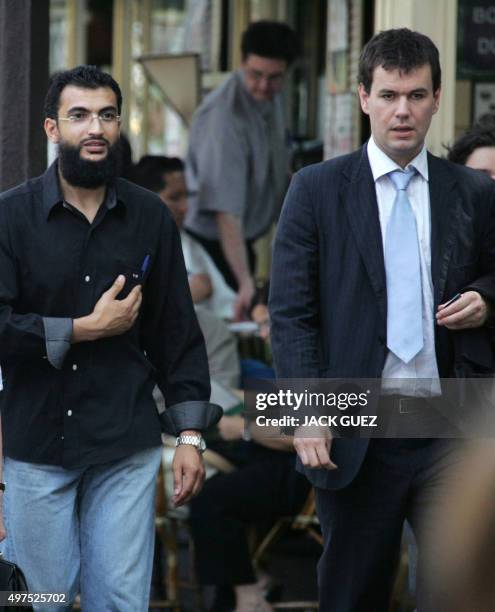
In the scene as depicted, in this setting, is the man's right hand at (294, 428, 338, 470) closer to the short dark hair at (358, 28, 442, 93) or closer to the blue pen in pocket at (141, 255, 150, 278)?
the blue pen in pocket at (141, 255, 150, 278)

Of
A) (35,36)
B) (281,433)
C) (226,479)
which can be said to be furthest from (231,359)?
(281,433)

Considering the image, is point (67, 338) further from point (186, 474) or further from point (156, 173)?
point (156, 173)

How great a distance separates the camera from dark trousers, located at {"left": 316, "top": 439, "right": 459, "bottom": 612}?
14.8 feet

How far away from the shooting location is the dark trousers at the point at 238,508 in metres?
6.43

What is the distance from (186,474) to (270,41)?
4339 mm

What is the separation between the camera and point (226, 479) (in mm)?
6574

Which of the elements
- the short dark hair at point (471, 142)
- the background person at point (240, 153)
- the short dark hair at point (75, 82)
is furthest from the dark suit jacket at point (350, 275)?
the background person at point (240, 153)

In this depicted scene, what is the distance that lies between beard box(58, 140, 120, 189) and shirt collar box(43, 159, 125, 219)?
0.04 meters

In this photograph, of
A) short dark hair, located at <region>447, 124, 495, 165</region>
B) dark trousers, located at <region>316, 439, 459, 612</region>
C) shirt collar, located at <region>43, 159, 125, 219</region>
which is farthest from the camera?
short dark hair, located at <region>447, 124, 495, 165</region>

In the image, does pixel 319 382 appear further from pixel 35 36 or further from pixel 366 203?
pixel 35 36

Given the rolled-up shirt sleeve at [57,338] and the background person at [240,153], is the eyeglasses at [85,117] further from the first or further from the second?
the background person at [240,153]

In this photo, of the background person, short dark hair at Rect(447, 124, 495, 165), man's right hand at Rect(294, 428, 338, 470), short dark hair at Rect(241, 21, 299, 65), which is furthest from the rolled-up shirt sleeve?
short dark hair at Rect(241, 21, 299, 65)

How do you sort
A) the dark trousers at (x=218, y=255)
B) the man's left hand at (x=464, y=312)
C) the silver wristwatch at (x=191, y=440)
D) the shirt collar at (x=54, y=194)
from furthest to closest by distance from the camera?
the dark trousers at (x=218, y=255) < the silver wristwatch at (x=191, y=440) < the shirt collar at (x=54, y=194) < the man's left hand at (x=464, y=312)

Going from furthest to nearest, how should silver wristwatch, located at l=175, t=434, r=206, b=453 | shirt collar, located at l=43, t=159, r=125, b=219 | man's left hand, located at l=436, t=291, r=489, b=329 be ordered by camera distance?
silver wristwatch, located at l=175, t=434, r=206, b=453, shirt collar, located at l=43, t=159, r=125, b=219, man's left hand, located at l=436, t=291, r=489, b=329
